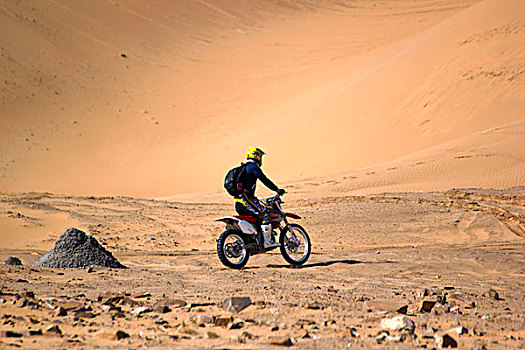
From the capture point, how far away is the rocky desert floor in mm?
4359

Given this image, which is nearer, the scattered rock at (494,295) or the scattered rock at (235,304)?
the scattered rock at (235,304)

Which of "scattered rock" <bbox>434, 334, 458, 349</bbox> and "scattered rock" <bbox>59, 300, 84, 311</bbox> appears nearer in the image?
"scattered rock" <bbox>434, 334, 458, 349</bbox>

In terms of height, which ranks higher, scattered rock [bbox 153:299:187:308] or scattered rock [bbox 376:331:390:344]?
scattered rock [bbox 153:299:187:308]

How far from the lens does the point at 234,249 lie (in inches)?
324

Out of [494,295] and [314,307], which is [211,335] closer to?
[314,307]

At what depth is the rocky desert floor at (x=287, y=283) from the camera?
172 inches

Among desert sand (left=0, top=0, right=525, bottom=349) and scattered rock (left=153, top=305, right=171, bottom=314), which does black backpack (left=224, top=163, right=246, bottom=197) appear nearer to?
desert sand (left=0, top=0, right=525, bottom=349)

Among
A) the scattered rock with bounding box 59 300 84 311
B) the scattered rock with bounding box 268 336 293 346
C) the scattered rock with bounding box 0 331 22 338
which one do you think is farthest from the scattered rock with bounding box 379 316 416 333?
the scattered rock with bounding box 0 331 22 338

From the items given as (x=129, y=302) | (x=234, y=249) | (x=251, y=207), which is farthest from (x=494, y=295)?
(x=129, y=302)

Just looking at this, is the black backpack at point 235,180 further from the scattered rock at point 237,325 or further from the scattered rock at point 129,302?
the scattered rock at point 237,325

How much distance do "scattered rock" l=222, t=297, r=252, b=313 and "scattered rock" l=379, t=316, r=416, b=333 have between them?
3.91ft

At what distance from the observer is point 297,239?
8.55 metres

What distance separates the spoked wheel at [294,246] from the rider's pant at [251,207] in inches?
15.6

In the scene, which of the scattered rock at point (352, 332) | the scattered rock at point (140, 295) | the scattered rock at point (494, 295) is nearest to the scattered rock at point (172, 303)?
the scattered rock at point (140, 295)
